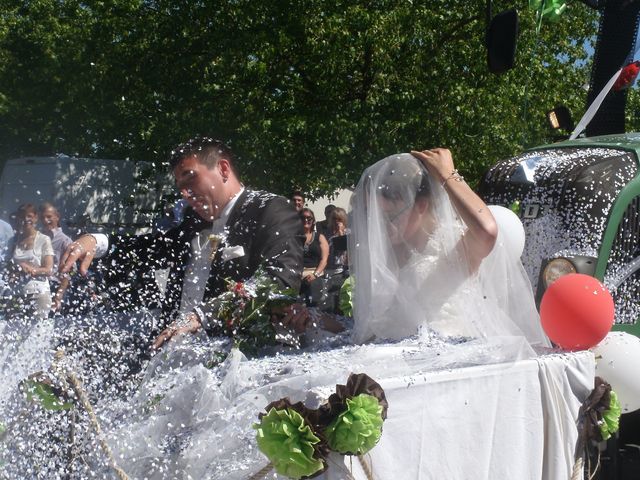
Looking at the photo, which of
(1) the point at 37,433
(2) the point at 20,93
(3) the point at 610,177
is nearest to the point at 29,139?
(2) the point at 20,93

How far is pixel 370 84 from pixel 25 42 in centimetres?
1056

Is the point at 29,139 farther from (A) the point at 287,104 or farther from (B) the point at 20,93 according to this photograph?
(A) the point at 287,104

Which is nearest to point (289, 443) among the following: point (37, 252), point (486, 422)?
point (486, 422)

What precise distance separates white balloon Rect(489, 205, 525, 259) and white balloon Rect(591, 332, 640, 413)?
1.90ft

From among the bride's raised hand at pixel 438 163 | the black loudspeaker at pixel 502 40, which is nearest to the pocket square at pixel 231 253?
the bride's raised hand at pixel 438 163

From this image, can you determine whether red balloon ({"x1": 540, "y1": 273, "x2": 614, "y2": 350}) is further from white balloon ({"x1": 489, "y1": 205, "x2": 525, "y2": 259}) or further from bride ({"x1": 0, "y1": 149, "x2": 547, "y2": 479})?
white balloon ({"x1": 489, "y1": 205, "x2": 525, "y2": 259})

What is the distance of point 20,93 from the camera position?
62.6ft

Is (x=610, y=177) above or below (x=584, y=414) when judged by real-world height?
above

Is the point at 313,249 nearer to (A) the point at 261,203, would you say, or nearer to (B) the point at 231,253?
(A) the point at 261,203

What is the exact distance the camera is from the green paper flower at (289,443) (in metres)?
2.40

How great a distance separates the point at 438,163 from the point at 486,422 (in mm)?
1117

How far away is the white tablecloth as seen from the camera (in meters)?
2.76

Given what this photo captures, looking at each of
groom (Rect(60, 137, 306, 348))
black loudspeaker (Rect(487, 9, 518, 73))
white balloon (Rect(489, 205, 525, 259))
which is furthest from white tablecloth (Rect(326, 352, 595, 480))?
black loudspeaker (Rect(487, 9, 518, 73))

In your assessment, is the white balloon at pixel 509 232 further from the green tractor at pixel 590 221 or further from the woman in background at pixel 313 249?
the woman in background at pixel 313 249
